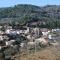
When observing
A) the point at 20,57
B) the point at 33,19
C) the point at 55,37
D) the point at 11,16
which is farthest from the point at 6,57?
the point at 11,16

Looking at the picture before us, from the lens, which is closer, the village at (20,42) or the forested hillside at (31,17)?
the village at (20,42)

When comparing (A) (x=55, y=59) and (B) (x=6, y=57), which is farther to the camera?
(A) (x=55, y=59)

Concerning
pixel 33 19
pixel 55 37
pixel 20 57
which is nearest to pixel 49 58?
pixel 20 57

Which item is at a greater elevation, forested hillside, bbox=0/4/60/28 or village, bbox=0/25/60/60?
village, bbox=0/25/60/60

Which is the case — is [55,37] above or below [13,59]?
below

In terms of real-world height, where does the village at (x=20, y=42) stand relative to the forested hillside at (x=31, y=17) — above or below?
Answer: above

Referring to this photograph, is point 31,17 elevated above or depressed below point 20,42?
below

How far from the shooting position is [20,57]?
8586mm

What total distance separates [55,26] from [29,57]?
16.4 metres

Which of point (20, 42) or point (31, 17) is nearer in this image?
point (20, 42)

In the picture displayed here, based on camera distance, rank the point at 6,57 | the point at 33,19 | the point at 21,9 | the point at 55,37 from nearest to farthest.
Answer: the point at 6,57 → the point at 55,37 → the point at 33,19 → the point at 21,9

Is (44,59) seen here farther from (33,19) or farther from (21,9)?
(21,9)

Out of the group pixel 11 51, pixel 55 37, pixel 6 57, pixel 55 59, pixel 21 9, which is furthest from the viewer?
pixel 21 9

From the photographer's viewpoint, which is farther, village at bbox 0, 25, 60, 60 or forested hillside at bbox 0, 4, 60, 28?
forested hillside at bbox 0, 4, 60, 28
